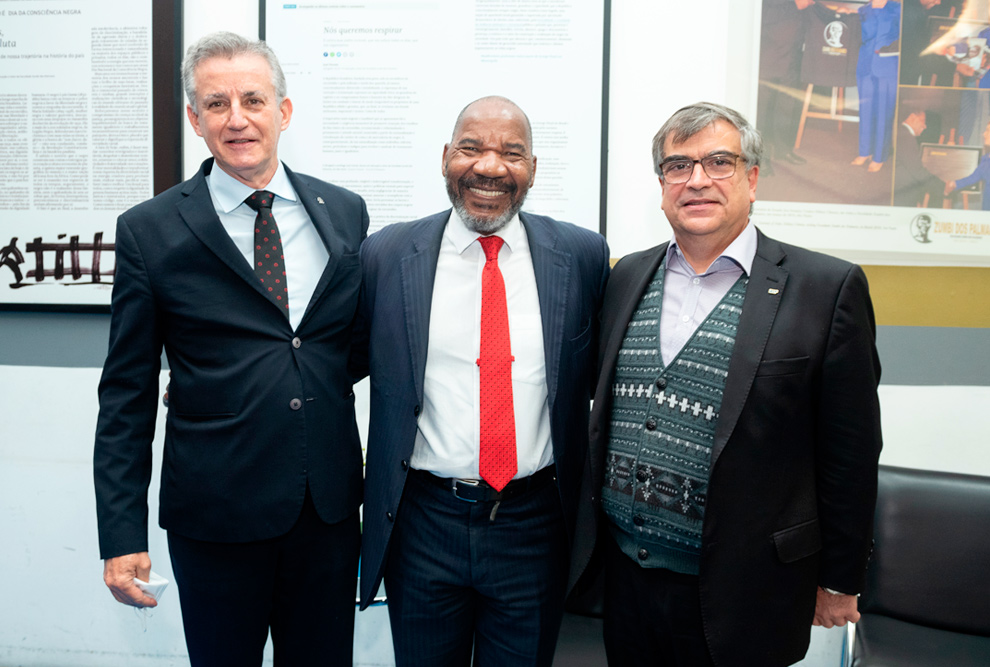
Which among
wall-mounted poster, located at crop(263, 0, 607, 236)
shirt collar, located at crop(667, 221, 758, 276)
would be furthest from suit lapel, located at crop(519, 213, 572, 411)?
wall-mounted poster, located at crop(263, 0, 607, 236)

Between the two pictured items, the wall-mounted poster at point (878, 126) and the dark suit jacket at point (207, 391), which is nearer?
the dark suit jacket at point (207, 391)

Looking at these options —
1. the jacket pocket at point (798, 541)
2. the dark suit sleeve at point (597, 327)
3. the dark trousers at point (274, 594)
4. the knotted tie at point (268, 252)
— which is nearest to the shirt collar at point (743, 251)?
the dark suit sleeve at point (597, 327)

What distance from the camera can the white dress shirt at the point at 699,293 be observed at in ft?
4.63

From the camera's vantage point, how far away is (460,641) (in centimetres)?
155

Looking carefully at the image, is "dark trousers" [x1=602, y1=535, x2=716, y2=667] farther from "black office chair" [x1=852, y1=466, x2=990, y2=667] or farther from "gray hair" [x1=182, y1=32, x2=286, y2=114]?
"gray hair" [x1=182, y1=32, x2=286, y2=114]

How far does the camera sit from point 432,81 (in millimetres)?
2320

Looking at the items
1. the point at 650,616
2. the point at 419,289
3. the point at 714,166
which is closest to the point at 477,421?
the point at 419,289

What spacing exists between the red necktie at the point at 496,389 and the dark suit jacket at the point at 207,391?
39 centimetres

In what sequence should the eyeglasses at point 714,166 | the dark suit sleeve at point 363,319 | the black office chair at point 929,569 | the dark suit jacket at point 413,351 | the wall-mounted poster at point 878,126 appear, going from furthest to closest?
the wall-mounted poster at point 878,126
the black office chair at point 929,569
the dark suit sleeve at point 363,319
the dark suit jacket at point 413,351
the eyeglasses at point 714,166

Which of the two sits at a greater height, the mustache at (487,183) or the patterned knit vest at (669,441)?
the mustache at (487,183)

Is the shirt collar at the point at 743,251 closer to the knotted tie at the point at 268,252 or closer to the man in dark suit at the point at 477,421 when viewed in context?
the man in dark suit at the point at 477,421

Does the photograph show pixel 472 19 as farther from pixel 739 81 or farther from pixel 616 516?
pixel 616 516

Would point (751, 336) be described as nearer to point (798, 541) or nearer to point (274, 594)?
point (798, 541)

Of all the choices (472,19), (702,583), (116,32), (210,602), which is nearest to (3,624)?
(210,602)
